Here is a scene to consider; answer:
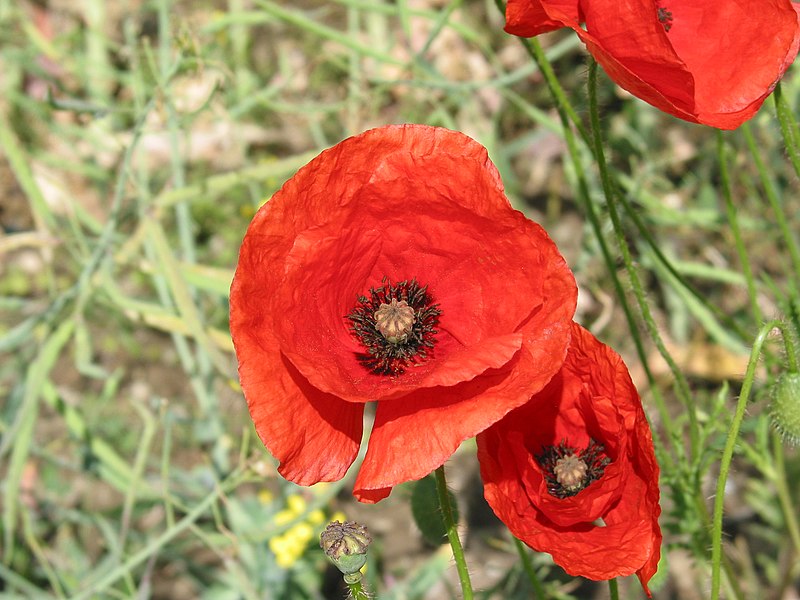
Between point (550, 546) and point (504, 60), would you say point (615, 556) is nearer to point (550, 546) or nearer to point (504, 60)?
point (550, 546)

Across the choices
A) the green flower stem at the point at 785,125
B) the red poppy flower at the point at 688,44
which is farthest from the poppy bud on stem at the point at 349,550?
the green flower stem at the point at 785,125

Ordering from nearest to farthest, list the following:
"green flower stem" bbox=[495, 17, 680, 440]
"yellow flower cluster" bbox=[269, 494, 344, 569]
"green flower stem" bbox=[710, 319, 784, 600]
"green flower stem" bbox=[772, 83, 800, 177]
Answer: "green flower stem" bbox=[710, 319, 784, 600], "green flower stem" bbox=[772, 83, 800, 177], "green flower stem" bbox=[495, 17, 680, 440], "yellow flower cluster" bbox=[269, 494, 344, 569]

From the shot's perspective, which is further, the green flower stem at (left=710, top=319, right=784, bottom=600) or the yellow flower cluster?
the yellow flower cluster

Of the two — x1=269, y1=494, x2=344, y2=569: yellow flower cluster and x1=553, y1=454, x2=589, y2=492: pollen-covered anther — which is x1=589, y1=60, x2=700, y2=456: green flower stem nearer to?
x1=553, y1=454, x2=589, y2=492: pollen-covered anther

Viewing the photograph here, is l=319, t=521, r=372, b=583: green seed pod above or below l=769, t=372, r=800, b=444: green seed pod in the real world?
below

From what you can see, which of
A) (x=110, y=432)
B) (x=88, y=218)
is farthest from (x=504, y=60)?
(x=110, y=432)

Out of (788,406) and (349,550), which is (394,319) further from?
(788,406)

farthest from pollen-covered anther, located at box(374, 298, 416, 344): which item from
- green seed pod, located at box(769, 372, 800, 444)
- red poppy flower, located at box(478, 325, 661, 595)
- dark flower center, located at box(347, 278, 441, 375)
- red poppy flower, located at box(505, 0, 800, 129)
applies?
green seed pod, located at box(769, 372, 800, 444)

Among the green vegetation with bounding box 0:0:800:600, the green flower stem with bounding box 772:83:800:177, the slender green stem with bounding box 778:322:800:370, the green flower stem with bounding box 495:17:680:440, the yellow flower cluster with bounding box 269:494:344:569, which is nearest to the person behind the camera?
the slender green stem with bounding box 778:322:800:370

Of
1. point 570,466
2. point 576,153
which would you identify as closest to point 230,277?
point 576,153
